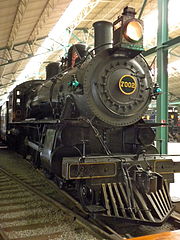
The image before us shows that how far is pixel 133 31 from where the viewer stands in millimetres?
4133

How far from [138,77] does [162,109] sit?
3.55 meters

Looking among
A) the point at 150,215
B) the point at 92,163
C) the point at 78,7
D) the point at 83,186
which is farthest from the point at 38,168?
the point at 78,7

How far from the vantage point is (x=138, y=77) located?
439 centimetres

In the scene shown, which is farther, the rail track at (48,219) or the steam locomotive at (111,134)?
the steam locomotive at (111,134)

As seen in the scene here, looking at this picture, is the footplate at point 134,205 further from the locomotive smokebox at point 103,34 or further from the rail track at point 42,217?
the locomotive smokebox at point 103,34

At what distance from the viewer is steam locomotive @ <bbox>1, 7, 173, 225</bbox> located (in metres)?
3.50

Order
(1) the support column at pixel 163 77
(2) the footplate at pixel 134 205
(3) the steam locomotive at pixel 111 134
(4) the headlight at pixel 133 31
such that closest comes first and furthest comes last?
1. (2) the footplate at pixel 134 205
2. (3) the steam locomotive at pixel 111 134
3. (4) the headlight at pixel 133 31
4. (1) the support column at pixel 163 77

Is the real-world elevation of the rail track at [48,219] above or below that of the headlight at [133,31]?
below

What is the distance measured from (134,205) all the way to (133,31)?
266 cm

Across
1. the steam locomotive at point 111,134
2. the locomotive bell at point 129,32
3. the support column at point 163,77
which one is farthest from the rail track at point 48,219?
the support column at point 163,77

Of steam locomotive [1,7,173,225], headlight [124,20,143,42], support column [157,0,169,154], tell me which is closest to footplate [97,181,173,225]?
steam locomotive [1,7,173,225]

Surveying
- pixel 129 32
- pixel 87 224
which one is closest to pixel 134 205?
pixel 87 224

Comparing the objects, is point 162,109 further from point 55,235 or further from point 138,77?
point 55,235

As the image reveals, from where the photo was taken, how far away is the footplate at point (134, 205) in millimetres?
3355
